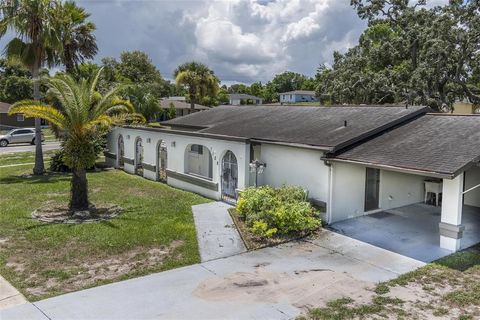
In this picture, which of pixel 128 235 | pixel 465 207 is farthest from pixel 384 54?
pixel 128 235

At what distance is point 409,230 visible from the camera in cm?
1219

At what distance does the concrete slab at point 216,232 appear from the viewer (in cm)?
1043

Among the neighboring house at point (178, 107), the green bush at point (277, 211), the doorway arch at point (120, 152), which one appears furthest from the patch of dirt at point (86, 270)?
the neighboring house at point (178, 107)

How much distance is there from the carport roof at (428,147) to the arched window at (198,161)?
24.9 ft

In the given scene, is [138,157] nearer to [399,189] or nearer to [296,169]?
Answer: [296,169]

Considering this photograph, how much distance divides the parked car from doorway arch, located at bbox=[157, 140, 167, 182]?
2383cm

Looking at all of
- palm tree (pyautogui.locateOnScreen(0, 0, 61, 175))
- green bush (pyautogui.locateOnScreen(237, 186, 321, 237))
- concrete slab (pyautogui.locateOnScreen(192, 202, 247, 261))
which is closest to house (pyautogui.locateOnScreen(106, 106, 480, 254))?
green bush (pyautogui.locateOnScreen(237, 186, 321, 237))

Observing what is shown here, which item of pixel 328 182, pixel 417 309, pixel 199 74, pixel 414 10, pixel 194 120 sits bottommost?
pixel 417 309

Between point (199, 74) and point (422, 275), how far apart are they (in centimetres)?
3538

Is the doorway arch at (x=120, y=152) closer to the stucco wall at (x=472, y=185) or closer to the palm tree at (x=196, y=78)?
the palm tree at (x=196, y=78)

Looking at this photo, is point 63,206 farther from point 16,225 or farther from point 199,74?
point 199,74

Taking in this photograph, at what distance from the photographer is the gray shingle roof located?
44.4 ft

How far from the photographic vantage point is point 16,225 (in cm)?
1244

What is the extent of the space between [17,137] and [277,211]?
35140 mm
